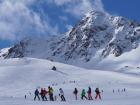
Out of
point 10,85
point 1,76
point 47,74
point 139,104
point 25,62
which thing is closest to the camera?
point 139,104

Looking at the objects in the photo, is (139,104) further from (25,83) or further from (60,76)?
(60,76)

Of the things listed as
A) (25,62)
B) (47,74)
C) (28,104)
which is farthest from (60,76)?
(28,104)

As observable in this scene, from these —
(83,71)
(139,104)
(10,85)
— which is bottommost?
(139,104)

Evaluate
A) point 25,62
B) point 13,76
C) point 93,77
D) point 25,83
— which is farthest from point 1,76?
point 25,62

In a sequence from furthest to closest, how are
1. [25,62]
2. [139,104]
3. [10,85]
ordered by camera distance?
1. [25,62]
2. [10,85]
3. [139,104]

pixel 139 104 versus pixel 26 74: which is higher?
pixel 26 74

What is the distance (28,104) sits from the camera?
4022 cm

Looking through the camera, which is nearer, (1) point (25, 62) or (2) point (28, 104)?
(2) point (28, 104)

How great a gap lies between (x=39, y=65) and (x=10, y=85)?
1907 inches

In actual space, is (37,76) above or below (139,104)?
above

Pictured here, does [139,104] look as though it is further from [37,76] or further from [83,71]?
[83,71]

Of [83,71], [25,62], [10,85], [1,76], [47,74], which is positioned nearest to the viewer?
[10,85]

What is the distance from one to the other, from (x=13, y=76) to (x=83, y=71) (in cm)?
2965

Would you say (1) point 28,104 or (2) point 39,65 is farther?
(2) point 39,65
